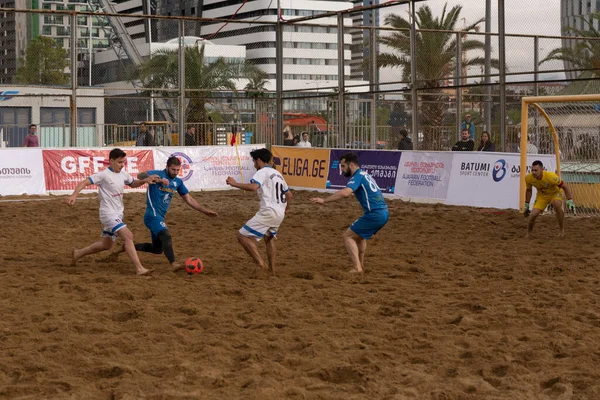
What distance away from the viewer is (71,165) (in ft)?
71.1

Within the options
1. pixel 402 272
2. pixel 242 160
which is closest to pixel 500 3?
pixel 242 160

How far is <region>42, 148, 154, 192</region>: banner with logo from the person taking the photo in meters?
21.3

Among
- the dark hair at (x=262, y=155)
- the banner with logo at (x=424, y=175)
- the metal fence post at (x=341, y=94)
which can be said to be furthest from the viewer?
the metal fence post at (x=341, y=94)

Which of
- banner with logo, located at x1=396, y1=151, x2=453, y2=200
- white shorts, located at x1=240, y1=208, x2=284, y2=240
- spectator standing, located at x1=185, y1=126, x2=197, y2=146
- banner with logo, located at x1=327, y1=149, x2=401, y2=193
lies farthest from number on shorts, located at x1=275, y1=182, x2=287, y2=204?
spectator standing, located at x1=185, y1=126, x2=197, y2=146

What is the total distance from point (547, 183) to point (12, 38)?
101m

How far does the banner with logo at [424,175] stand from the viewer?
1927 centimetres

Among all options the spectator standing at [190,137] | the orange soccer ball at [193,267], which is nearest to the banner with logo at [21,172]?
the spectator standing at [190,137]

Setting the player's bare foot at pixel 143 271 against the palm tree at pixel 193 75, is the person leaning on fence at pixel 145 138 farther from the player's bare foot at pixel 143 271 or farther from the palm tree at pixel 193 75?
the player's bare foot at pixel 143 271

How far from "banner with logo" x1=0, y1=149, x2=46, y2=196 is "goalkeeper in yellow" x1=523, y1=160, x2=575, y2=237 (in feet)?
39.8

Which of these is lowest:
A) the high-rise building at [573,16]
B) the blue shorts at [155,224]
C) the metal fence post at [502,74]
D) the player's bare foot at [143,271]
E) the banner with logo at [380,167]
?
the player's bare foot at [143,271]

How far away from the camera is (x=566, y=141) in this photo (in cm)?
1692

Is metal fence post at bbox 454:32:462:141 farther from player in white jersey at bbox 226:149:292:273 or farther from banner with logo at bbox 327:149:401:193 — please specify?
player in white jersey at bbox 226:149:292:273

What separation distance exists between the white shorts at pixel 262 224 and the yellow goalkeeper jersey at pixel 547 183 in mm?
5268

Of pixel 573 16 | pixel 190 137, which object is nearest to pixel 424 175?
pixel 573 16
